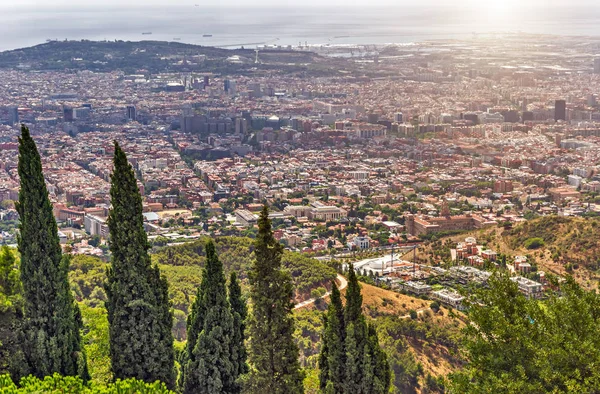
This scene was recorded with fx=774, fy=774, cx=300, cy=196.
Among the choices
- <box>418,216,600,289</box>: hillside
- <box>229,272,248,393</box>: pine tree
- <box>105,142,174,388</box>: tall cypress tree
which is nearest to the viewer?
<box>105,142,174,388</box>: tall cypress tree

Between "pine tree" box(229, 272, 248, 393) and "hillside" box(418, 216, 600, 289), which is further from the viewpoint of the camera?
"hillside" box(418, 216, 600, 289)

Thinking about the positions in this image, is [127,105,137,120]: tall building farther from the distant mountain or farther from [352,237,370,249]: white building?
[352,237,370,249]: white building

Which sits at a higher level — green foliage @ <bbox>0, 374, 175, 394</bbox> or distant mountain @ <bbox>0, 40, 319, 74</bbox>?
distant mountain @ <bbox>0, 40, 319, 74</bbox>

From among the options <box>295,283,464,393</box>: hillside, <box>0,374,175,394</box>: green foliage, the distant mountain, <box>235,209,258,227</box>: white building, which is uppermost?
the distant mountain

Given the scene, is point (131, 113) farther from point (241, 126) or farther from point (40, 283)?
point (40, 283)

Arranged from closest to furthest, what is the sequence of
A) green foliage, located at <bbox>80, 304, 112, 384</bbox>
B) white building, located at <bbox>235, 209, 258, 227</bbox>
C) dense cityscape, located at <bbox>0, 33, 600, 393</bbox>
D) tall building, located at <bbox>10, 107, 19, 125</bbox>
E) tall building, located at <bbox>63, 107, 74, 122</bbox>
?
green foliage, located at <bbox>80, 304, 112, 384</bbox>
dense cityscape, located at <bbox>0, 33, 600, 393</bbox>
white building, located at <bbox>235, 209, 258, 227</bbox>
tall building, located at <bbox>10, 107, 19, 125</bbox>
tall building, located at <bbox>63, 107, 74, 122</bbox>

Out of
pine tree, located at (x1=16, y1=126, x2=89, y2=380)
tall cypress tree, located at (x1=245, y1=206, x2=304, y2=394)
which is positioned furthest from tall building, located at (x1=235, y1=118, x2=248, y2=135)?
tall cypress tree, located at (x1=245, y1=206, x2=304, y2=394)

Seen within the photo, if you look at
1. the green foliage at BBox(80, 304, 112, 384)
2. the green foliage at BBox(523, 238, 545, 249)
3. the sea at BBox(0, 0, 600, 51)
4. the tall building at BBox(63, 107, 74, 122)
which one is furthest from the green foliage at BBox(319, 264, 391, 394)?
the sea at BBox(0, 0, 600, 51)

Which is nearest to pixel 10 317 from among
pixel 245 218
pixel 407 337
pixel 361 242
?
pixel 407 337
